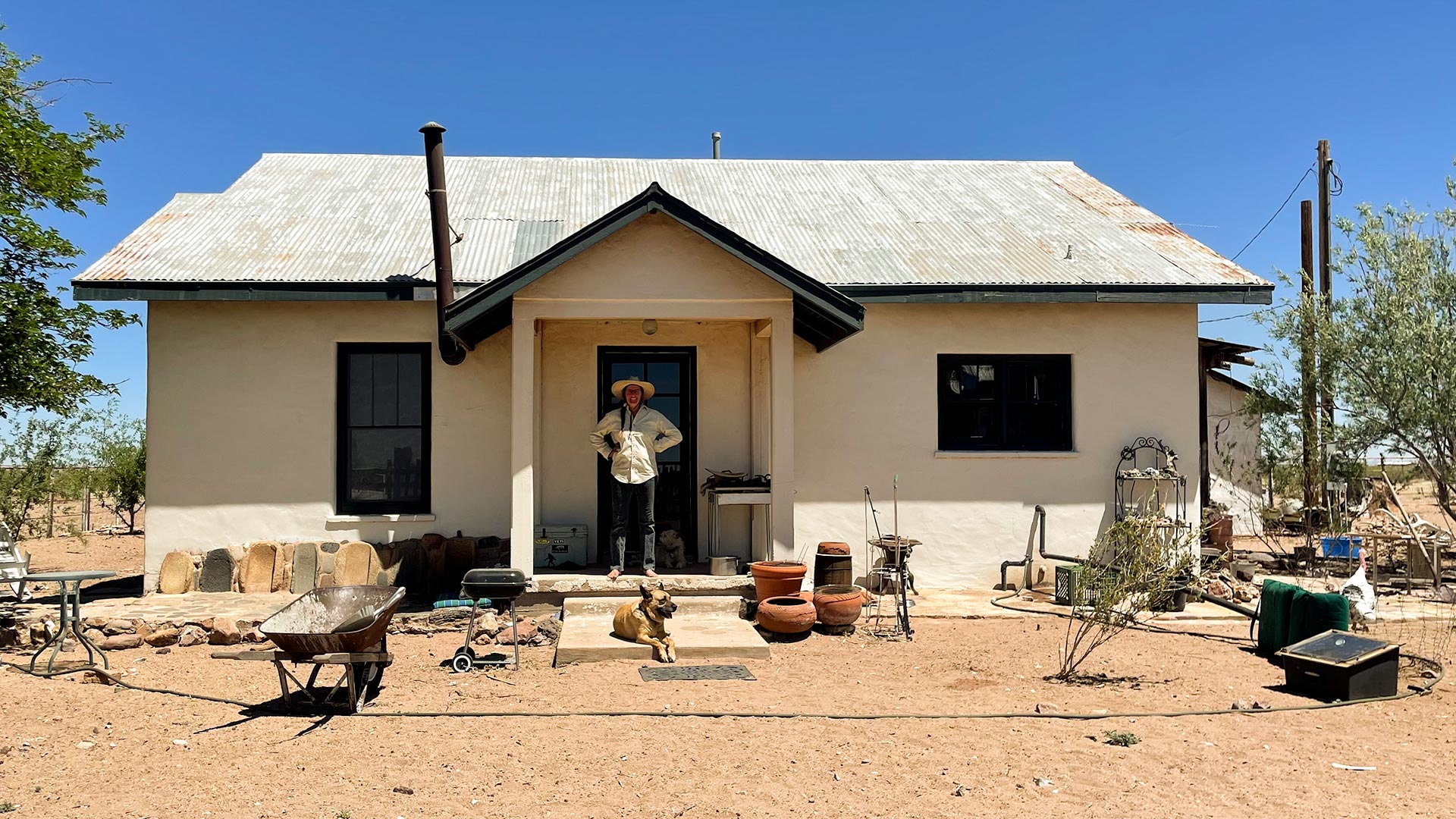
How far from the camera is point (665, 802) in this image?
489cm

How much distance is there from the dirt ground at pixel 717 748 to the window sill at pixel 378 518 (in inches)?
110

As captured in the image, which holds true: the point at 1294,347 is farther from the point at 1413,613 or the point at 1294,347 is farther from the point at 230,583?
the point at 230,583

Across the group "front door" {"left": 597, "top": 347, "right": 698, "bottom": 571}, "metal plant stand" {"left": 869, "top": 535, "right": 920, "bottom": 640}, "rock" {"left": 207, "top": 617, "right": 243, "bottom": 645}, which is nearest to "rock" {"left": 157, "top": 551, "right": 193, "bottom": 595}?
"rock" {"left": 207, "top": 617, "right": 243, "bottom": 645}

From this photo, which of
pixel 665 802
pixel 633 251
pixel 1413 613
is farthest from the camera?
pixel 1413 613

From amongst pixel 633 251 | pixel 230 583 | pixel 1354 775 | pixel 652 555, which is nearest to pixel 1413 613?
pixel 1354 775

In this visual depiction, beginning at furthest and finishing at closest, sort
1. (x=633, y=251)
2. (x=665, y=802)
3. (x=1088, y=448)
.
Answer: (x=1088, y=448)
(x=633, y=251)
(x=665, y=802)

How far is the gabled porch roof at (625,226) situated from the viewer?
30.3 feet

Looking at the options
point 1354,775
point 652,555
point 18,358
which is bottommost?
point 1354,775

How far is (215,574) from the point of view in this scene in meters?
10.4

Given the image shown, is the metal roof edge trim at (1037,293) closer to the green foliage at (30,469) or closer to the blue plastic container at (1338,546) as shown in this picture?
the blue plastic container at (1338,546)

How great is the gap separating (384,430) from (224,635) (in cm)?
300

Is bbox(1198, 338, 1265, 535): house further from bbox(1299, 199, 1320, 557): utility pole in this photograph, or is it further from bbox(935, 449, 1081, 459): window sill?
bbox(935, 449, 1081, 459): window sill

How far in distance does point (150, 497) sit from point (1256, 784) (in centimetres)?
1014

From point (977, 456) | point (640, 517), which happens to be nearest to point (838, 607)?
point (640, 517)
